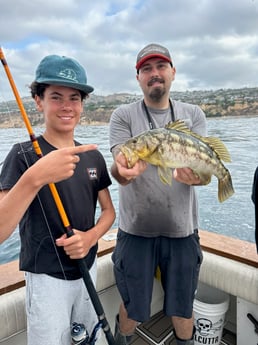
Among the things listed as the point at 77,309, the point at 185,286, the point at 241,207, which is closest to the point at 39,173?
the point at 77,309

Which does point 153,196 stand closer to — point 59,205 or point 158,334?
point 59,205

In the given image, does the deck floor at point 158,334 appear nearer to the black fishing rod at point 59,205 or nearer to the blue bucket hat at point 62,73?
the black fishing rod at point 59,205

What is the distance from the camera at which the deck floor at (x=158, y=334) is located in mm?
2830

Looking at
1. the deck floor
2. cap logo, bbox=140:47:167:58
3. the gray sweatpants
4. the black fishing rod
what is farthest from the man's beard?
the deck floor

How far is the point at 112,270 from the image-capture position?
2.63 metres

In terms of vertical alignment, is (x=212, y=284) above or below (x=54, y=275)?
→ below

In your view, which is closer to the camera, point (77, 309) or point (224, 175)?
point (77, 309)

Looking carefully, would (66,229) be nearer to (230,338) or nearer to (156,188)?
(156,188)

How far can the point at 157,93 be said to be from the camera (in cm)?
225

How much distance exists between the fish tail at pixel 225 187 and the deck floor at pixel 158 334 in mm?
1685

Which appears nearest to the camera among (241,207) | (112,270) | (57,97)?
(57,97)

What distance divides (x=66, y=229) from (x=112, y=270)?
114 centimetres

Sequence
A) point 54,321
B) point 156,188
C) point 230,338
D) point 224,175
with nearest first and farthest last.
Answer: point 54,321
point 224,175
point 156,188
point 230,338

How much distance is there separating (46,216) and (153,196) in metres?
0.85
